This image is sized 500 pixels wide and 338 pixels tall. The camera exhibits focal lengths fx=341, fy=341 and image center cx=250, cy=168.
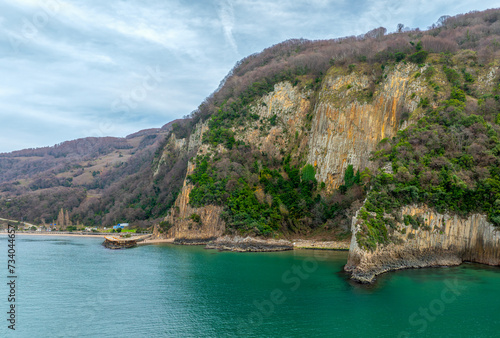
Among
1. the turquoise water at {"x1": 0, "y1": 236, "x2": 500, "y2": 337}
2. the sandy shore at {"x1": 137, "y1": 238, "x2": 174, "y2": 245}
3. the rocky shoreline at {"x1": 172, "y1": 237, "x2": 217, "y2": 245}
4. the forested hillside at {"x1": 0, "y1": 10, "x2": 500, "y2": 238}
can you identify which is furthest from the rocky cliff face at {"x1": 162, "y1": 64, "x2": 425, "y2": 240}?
the turquoise water at {"x1": 0, "y1": 236, "x2": 500, "y2": 337}

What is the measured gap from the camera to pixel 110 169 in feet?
532

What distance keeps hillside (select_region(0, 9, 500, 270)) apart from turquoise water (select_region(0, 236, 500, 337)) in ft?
21.5

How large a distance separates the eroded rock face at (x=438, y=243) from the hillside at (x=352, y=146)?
0.44 meters

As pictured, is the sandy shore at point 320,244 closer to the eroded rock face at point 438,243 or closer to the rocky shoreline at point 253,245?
the rocky shoreline at point 253,245

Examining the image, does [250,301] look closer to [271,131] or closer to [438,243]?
[438,243]

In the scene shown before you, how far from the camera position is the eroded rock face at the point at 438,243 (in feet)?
122

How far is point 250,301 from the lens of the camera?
27.3 m

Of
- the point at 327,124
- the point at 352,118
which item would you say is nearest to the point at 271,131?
the point at 327,124

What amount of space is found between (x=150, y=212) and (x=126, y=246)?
85.5 ft

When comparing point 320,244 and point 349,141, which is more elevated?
point 349,141

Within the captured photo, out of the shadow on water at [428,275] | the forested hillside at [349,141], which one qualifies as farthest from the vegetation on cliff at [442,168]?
the shadow on water at [428,275]

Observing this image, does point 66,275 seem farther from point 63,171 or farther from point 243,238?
point 63,171

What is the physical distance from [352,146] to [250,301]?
133 feet

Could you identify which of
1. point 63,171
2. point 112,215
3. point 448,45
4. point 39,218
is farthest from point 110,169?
point 448,45
